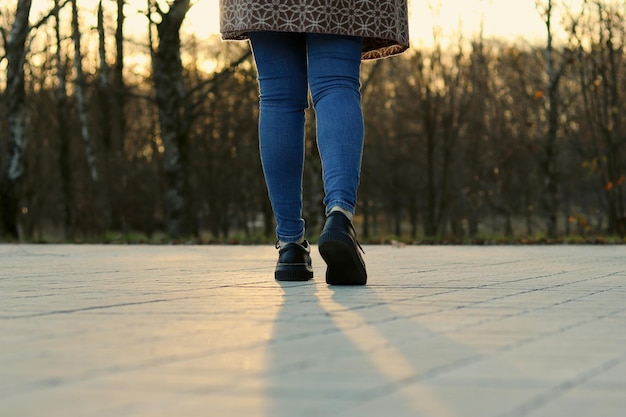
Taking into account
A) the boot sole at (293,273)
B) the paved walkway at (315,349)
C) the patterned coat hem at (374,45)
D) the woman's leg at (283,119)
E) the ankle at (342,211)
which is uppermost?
the patterned coat hem at (374,45)

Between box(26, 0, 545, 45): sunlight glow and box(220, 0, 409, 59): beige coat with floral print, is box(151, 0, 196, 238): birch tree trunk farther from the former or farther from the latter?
box(220, 0, 409, 59): beige coat with floral print

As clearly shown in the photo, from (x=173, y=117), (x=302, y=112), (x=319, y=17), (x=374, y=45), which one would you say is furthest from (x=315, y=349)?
(x=173, y=117)

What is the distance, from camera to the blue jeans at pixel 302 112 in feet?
14.0

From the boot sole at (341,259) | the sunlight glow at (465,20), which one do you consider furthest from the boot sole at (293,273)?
the sunlight glow at (465,20)

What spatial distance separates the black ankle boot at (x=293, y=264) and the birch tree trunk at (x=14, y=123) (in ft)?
44.7

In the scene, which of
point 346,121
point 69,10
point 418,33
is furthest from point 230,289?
point 69,10

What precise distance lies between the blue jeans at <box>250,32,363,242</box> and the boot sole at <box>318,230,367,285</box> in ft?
0.73

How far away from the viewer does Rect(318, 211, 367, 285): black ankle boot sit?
397 cm

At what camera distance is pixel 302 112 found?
4.64 metres

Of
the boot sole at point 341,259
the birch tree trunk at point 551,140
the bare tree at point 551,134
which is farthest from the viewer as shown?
the birch tree trunk at point 551,140

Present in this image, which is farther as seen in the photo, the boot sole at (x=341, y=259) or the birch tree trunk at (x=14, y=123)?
the birch tree trunk at (x=14, y=123)

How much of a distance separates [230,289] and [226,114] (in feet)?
99.9

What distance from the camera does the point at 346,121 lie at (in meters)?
4.32

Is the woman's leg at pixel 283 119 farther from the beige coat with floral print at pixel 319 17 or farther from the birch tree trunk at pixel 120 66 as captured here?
the birch tree trunk at pixel 120 66
